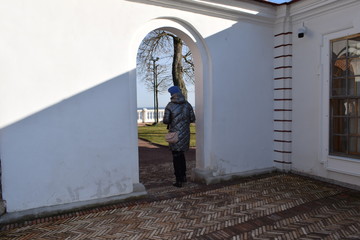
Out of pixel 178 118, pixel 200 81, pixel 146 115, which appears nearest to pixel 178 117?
pixel 178 118

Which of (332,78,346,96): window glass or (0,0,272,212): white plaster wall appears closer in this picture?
(0,0,272,212): white plaster wall

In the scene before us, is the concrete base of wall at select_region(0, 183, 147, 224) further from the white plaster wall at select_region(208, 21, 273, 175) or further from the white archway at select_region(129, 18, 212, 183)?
the white plaster wall at select_region(208, 21, 273, 175)

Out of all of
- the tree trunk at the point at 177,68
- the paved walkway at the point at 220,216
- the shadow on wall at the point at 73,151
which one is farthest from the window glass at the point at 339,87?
the tree trunk at the point at 177,68

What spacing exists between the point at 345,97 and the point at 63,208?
608 cm

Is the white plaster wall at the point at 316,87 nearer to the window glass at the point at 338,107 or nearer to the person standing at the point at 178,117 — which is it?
the window glass at the point at 338,107

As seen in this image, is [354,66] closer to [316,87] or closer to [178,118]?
[316,87]

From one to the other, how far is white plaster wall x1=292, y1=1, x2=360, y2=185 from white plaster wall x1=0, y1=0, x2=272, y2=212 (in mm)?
2301

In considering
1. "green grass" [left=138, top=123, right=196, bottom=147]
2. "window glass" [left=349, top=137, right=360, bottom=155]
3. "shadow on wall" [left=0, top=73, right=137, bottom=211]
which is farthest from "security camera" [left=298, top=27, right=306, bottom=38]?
"green grass" [left=138, top=123, right=196, bottom=147]

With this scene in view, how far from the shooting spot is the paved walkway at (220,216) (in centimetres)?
413

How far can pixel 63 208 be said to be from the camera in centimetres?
491

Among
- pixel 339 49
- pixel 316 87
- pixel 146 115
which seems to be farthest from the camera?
pixel 146 115

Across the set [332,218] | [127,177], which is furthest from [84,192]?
[332,218]

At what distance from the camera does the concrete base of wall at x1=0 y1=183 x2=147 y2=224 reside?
4.52m

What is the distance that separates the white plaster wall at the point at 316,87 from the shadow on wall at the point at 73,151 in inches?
167
